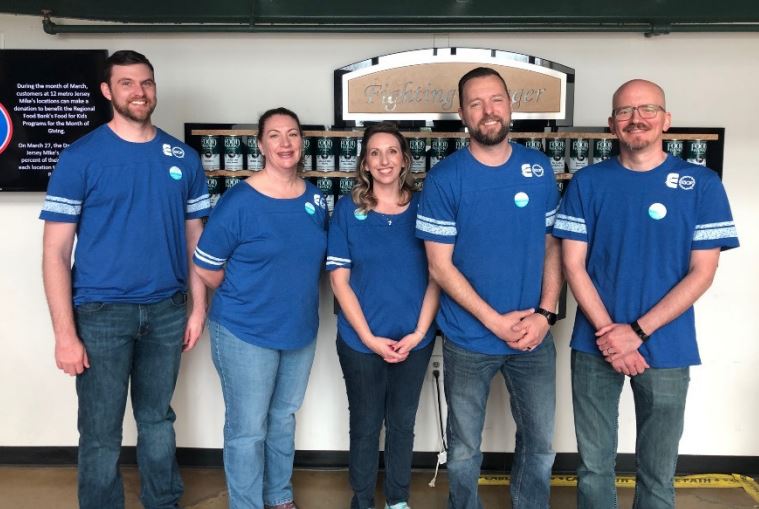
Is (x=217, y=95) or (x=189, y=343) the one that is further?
(x=217, y=95)

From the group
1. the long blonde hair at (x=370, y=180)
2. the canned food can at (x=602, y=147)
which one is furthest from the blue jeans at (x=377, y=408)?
the canned food can at (x=602, y=147)

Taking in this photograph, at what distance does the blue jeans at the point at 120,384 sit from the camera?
197cm

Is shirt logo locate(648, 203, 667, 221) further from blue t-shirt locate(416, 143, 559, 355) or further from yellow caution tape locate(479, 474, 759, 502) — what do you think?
yellow caution tape locate(479, 474, 759, 502)

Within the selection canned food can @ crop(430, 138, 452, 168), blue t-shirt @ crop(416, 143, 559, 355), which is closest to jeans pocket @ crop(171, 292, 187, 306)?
blue t-shirt @ crop(416, 143, 559, 355)

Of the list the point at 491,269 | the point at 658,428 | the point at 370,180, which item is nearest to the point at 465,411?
the point at 491,269

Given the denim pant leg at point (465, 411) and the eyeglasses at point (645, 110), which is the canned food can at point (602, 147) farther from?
the denim pant leg at point (465, 411)

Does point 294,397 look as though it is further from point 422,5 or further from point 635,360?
point 422,5

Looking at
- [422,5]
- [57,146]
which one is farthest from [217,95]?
[422,5]

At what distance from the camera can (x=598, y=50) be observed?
2564mm

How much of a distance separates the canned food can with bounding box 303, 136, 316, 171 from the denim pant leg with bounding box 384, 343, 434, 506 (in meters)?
0.89

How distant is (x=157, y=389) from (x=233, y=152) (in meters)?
0.94

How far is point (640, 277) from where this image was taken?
1823mm

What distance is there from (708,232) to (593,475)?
0.78 metres

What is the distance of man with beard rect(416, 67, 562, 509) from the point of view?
1.87 metres
